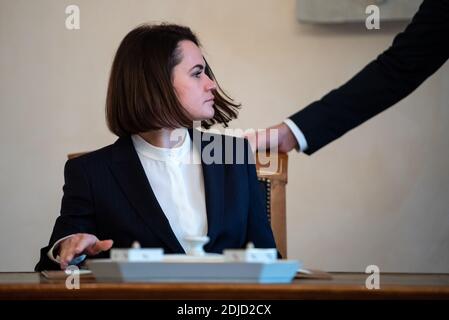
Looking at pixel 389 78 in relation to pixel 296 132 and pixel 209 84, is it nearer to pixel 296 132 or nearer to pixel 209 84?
pixel 296 132

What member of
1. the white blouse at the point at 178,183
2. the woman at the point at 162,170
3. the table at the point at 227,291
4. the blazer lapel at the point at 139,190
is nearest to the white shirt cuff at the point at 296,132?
the woman at the point at 162,170

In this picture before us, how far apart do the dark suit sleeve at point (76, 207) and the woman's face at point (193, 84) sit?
0.84 feet

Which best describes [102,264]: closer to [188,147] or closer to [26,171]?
[188,147]

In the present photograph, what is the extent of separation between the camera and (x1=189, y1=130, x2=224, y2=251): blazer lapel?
1495 mm

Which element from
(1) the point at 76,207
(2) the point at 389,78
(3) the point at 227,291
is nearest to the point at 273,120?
(2) the point at 389,78

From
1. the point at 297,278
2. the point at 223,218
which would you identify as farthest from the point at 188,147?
the point at 297,278

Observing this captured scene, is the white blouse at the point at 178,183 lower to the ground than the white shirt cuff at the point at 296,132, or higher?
lower

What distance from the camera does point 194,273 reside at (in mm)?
923

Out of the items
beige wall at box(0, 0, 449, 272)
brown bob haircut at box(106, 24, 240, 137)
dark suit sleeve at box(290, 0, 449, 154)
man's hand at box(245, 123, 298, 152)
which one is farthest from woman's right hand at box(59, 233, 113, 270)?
beige wall at box(0, 0, 449, 272)

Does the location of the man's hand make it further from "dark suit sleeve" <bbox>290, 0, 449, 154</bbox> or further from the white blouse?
the white blouse

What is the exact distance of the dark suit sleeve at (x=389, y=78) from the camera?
1811 mm

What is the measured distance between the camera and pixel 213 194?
61.1 inches

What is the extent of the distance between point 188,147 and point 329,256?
922 millimetres

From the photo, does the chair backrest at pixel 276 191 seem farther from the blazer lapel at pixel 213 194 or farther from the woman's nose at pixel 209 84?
the woman's nose at pixel 209 84
